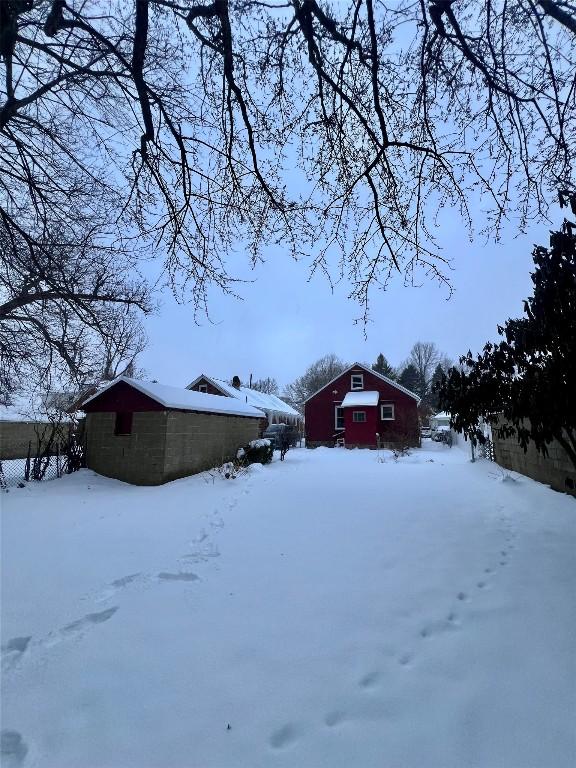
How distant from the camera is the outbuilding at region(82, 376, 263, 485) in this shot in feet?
30.7

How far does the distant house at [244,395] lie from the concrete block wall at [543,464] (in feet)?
57.8

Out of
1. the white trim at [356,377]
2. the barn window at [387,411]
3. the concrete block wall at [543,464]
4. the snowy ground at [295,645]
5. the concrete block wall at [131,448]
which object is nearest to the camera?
the snowy ground at [295,645]

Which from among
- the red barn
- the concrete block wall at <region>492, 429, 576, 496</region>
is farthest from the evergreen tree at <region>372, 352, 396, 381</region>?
the concrete block wall at <region>492, 429, 576, 496</region>

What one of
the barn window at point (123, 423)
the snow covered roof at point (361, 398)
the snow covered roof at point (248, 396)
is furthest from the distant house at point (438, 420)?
the barn window at point (123, 423)

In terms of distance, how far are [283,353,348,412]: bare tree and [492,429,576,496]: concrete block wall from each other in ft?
129

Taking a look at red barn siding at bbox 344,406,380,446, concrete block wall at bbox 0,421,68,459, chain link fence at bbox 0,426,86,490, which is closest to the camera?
chain link fence at bbox 0,426,86,490

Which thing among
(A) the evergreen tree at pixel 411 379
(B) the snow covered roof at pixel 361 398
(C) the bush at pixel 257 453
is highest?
(A) the evergreen tree at pixel 411 379

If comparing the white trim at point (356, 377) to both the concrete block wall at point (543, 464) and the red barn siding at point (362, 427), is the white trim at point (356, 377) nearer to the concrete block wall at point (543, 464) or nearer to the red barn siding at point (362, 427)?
the red barn siding at point (362, 427)

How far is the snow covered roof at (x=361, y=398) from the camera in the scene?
22.9 m

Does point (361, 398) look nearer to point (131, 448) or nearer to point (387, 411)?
point (387, 411)

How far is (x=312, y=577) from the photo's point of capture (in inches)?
131

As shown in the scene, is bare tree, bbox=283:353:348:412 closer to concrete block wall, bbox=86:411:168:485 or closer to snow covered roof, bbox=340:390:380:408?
snow covered roof, bbox=340:390:380:408

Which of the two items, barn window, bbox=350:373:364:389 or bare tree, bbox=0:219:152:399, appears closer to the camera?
bare tree, bbox=0:219:152:399

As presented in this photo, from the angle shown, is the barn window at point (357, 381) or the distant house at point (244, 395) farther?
the distant house at point (244, 395)
